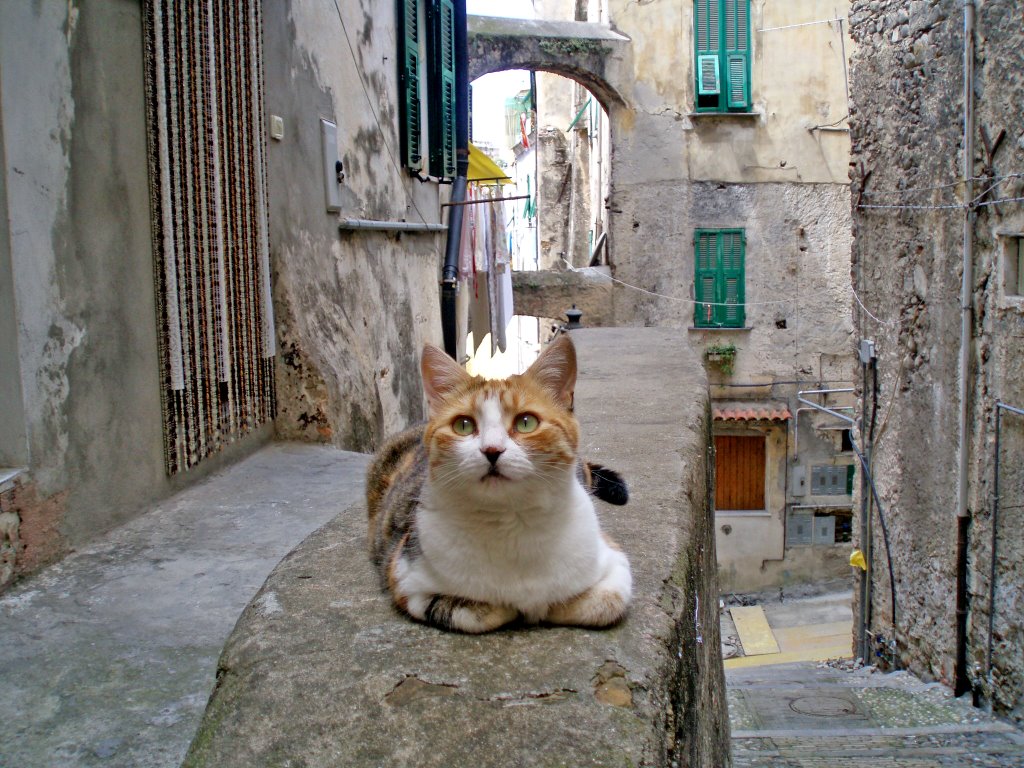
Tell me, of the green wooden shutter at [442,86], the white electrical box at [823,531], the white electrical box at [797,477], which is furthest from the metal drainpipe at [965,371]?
the white electrical box at [823,531]

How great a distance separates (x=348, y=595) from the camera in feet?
7.19

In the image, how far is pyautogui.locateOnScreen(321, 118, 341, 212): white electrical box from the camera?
6574 mm

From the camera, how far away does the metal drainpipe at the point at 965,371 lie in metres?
6.57

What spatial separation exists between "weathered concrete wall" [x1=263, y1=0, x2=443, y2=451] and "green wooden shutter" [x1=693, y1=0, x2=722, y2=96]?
8.29 m

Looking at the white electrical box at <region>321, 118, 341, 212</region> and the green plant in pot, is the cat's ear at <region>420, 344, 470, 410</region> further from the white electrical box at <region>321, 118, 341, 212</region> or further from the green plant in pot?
the green plant in pot

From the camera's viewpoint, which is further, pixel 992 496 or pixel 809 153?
pixel 809 153

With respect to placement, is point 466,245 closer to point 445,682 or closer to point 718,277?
point 718,277

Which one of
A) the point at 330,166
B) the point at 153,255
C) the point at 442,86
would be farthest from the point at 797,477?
the point at 153,255

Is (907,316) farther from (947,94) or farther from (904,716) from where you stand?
(904,716)

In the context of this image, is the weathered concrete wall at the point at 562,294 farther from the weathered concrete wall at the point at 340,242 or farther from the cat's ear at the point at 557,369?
the cat's ear at the point at 557,369

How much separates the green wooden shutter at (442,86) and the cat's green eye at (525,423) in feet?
27.9

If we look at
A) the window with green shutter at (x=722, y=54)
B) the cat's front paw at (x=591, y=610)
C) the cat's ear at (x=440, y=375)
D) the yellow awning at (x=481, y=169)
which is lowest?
the cat's front paw at (x=591, y=610)

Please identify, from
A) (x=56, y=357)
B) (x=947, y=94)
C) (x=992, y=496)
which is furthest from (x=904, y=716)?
(x=56, y=357)

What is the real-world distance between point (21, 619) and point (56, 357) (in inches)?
38.6
